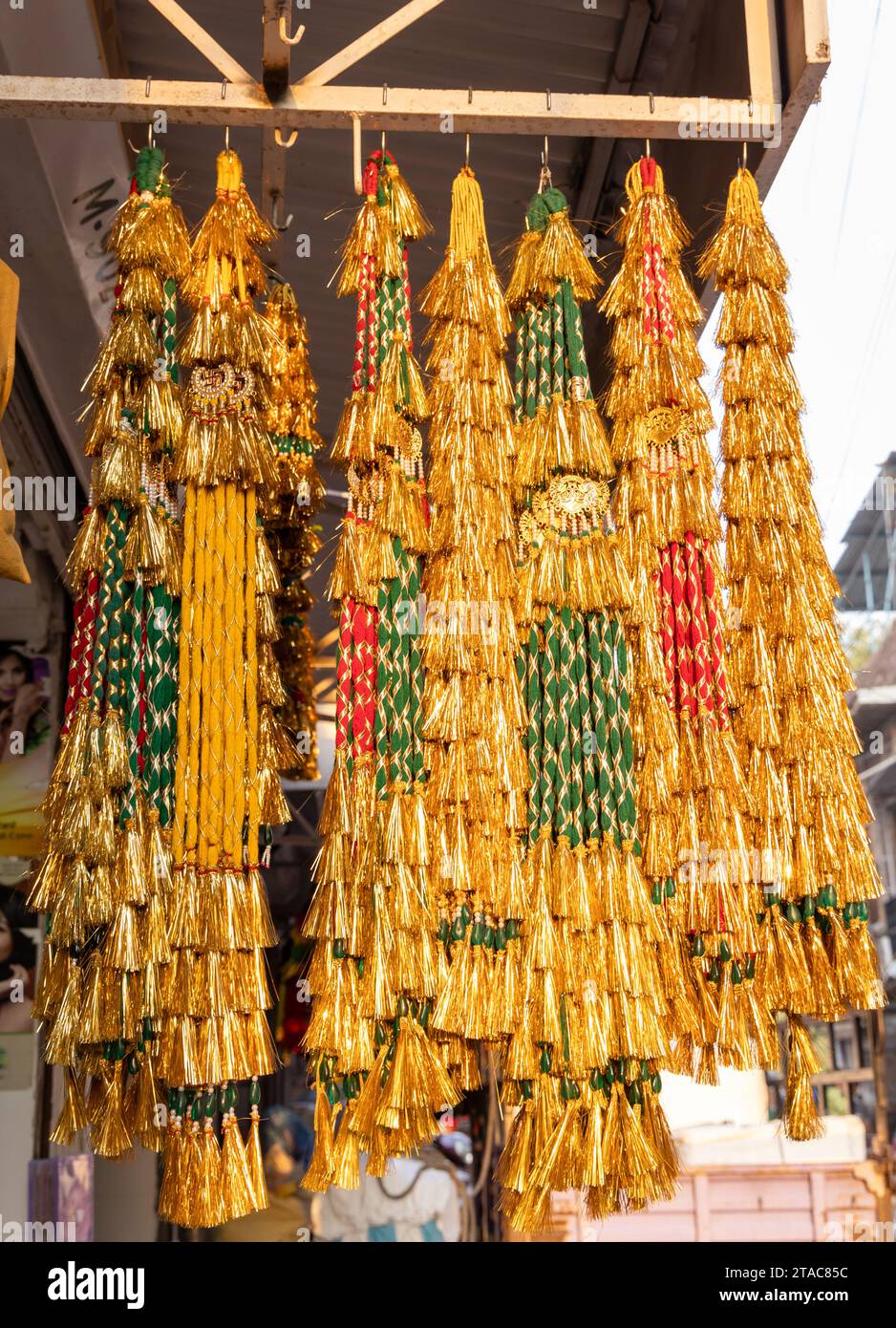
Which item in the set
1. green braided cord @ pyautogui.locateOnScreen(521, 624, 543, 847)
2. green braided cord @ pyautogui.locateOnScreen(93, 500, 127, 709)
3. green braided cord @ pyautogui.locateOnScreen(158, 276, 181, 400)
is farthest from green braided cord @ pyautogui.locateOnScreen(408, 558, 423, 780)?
green braided cord @ pyautogui.locateOnScreen(158, 276, 181, 400)

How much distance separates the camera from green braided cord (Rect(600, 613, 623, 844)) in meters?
2.14

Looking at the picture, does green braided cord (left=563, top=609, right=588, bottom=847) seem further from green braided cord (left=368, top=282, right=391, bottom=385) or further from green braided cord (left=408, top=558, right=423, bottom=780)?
green braided cord (left=368, top=282, right=391, bottom=385)

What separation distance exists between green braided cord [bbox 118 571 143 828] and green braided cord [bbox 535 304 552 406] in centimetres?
76

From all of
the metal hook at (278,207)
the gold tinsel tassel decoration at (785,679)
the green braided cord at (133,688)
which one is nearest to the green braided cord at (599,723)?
the gold tinsel tassel decoration at (785,679)

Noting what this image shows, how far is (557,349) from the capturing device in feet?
7.70

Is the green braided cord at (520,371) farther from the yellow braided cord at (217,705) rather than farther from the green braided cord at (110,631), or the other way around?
the green braided cord at (110,631)

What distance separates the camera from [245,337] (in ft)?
7.79

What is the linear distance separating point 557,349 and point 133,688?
0.94m

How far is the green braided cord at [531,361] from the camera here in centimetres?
233

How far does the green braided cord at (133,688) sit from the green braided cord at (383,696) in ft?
1.33

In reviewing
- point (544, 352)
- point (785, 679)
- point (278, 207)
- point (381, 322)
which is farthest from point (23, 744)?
point (785, 679)

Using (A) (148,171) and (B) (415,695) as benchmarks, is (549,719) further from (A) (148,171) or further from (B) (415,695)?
(A) (148,171)
